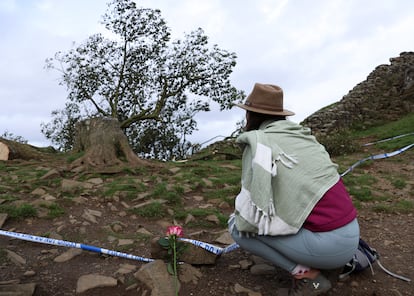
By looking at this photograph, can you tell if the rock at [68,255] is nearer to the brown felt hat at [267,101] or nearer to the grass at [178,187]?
the grass at [178,187]

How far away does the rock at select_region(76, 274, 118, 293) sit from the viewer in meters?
3.11

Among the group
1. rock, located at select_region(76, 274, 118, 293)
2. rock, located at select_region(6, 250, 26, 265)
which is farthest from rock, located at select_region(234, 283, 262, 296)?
rock, located at select_region(6, 250, 26, 265)

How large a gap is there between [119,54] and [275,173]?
49.8 ft

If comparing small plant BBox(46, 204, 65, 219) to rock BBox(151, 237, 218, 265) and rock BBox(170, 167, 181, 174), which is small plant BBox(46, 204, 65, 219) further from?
rock BBox(170, 167, 181, 174)

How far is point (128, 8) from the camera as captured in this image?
15555 mm

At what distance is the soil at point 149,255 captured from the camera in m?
3.11

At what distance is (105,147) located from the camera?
786cm

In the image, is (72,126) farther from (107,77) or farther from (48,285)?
(48,285)

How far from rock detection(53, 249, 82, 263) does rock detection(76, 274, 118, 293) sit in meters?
0.55

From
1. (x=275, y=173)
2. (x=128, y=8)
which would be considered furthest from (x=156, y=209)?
(x=128, y=8)

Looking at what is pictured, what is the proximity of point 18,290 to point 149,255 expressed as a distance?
1225 mm

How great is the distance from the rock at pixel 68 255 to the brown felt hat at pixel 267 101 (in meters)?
2.31

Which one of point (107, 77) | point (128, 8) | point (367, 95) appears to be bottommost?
point (367, 95)

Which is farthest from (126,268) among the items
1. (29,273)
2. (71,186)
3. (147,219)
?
(71,186)
